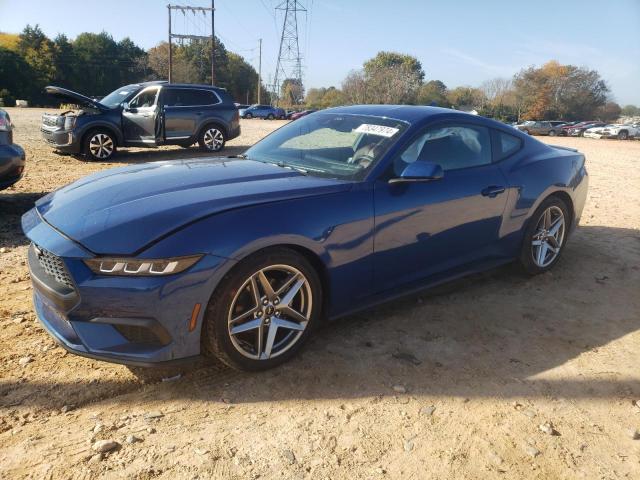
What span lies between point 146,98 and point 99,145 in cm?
167

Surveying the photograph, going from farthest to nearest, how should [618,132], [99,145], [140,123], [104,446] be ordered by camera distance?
1. [618,132]
2. [140,123]
3. [99,145]
4. [104,446]

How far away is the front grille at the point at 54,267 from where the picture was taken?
2.42 metres

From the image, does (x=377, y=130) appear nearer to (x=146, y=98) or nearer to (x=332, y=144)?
(x=332, y=144)

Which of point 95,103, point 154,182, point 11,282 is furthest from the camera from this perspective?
point 95,103

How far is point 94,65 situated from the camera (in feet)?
214

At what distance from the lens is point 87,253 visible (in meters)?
2.36

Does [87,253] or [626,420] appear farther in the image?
[626,420]

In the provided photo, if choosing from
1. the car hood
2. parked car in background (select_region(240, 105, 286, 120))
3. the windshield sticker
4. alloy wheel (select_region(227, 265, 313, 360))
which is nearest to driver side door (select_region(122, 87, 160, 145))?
the car hood

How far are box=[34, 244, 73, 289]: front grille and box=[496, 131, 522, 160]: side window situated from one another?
3.23 meters

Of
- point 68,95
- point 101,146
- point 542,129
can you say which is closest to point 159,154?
point 101,146

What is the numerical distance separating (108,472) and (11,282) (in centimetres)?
251

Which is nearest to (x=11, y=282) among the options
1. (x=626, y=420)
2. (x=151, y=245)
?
(x=151, y=245)

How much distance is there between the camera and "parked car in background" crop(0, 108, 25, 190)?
5410 millimetres

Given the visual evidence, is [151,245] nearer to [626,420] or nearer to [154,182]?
[154,182]
